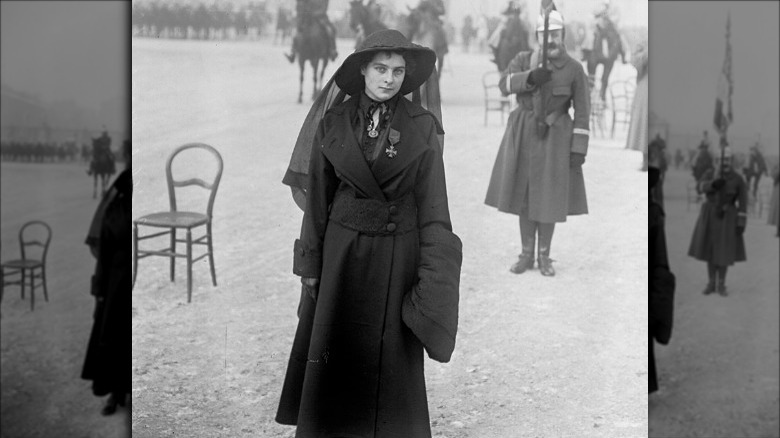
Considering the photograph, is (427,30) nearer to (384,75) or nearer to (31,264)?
(384,75)

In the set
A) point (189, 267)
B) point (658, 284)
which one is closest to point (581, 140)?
point (658, 284)

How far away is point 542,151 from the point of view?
13.9 feet

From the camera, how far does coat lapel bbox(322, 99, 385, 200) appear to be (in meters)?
3.44

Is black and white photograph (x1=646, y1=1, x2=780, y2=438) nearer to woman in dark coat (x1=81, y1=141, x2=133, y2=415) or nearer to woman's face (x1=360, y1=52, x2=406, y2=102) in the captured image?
woman's face (x1=360, y1=52, x2=406, y2=102)

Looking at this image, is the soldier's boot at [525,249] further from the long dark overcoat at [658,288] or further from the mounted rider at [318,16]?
the mounted rider at [318,16]

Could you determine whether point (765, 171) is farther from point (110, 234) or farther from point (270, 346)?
point (110, 234)

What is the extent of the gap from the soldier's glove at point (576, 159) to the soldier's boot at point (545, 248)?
317 millimetres

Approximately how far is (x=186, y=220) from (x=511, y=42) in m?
1.87

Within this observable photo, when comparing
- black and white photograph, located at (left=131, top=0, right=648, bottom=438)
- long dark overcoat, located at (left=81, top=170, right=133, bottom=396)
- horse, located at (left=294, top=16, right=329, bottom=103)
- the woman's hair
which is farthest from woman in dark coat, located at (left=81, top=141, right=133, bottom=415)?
the woman's hair

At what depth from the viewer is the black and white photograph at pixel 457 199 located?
4.14 meters

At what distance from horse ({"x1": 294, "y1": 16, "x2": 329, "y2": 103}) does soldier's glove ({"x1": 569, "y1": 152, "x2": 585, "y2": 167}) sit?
4.31 ft

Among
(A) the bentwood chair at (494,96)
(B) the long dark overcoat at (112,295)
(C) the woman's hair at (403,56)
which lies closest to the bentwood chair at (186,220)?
(B) the long dark overcoat at (112,295)

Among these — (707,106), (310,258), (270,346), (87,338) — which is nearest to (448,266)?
(310,258)

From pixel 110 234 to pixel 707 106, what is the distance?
3.34 meters
